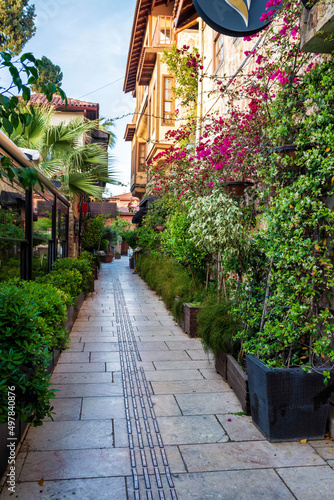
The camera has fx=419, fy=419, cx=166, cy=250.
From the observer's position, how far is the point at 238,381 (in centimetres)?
428

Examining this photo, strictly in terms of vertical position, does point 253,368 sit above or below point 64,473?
above

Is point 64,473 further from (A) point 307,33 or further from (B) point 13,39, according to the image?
(B) point 13,39

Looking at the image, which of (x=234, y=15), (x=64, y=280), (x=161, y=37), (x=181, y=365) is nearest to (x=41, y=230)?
(x=64, y=280)

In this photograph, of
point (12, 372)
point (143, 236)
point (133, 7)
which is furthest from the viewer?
point (133, 7)

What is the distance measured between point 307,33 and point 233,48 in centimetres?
473

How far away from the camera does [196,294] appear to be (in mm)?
7762

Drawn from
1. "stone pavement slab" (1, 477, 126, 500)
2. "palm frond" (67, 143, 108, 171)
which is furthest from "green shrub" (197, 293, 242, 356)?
"palm frond" (67, 143, 108, 171)

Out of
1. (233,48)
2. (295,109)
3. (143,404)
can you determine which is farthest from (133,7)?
(143,404)

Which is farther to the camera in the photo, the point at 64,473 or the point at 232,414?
the point at 232,414

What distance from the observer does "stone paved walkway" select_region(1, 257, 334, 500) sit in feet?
9.19

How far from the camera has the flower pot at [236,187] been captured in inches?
209

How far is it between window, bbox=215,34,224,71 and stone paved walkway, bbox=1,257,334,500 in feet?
21.6

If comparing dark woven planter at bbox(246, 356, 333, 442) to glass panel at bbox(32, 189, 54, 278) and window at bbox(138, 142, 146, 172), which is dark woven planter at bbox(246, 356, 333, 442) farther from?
window at bbox(138, 142, 146, 172)

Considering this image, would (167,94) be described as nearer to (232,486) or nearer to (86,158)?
(86,158)
